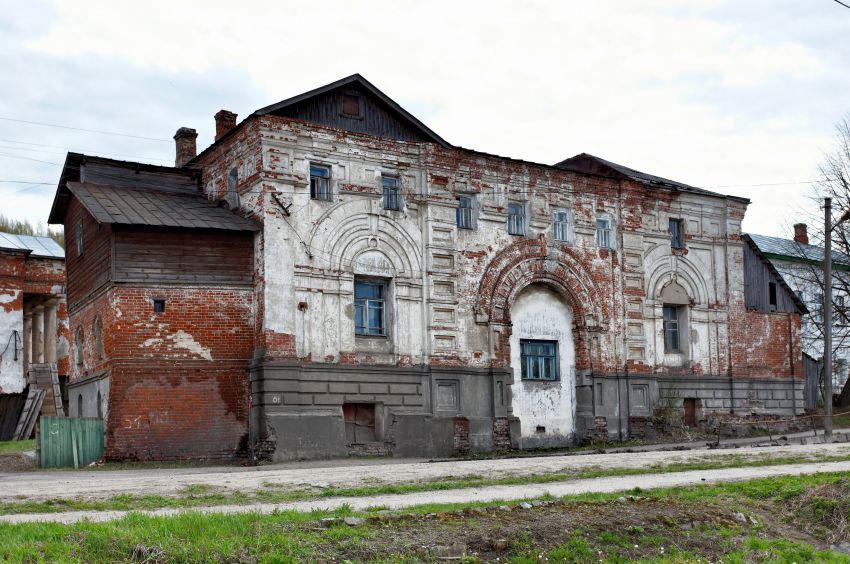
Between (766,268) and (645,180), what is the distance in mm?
6559

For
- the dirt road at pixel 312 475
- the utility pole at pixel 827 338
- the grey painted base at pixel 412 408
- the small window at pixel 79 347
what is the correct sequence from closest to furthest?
the dirt road at pixel 312 475 < the grey painted base at pixel 412 408 < the small window at pixel 79 347 < the utility pole at pixel 827 338

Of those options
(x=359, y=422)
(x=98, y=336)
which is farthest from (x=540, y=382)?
(x=98, y=336)

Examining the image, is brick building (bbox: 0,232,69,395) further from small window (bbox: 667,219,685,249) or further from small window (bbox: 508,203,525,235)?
small window (bbox: 667,219,685,249)

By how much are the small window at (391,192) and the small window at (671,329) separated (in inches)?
436

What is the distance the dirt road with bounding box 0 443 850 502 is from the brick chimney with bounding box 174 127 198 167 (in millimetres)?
12648

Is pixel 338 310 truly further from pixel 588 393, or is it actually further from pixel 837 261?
pixel 837 261

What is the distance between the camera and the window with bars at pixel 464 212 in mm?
29423

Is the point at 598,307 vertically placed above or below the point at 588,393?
above

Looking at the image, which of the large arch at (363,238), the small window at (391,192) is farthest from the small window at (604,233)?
the small window at (391,192)

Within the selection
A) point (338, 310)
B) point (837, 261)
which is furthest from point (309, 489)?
point (837, 261)

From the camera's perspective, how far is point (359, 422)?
88.0 ft

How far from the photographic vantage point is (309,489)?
1571cm

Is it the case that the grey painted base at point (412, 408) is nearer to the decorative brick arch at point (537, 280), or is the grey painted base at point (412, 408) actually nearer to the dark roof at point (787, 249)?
the decorative brick arch at point (537, 280)

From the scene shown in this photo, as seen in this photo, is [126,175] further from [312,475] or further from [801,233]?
[801,233]
